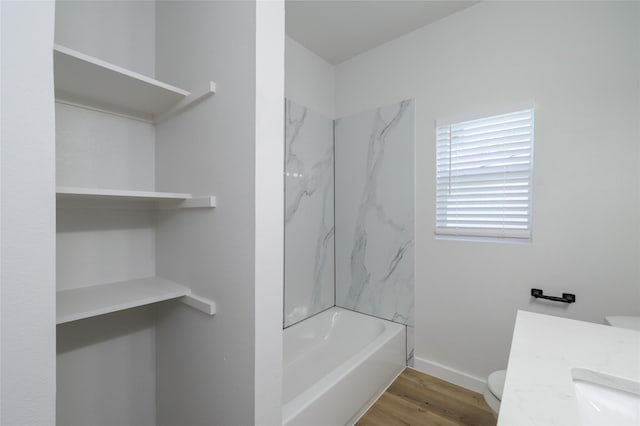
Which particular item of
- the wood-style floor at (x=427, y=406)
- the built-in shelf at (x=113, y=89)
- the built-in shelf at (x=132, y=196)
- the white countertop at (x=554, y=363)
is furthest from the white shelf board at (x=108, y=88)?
the wood-style floor at (x=427, y=406)

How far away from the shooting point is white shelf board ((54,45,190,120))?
101 centimetres

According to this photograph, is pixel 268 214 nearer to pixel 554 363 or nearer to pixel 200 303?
pixel 200 303

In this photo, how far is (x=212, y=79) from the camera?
4.02ft

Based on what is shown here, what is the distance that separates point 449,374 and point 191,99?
2.45 metres

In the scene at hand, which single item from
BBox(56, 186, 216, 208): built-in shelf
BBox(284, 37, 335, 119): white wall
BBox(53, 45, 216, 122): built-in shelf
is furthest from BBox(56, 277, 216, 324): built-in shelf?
BBox(284, 37, 335, 119): white wall

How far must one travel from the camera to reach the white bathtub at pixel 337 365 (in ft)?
4.74

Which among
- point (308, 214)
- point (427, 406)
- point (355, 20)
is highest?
point (355, 20)

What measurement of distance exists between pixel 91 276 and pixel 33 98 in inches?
37.6

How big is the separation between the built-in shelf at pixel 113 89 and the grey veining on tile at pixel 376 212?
1554 mm

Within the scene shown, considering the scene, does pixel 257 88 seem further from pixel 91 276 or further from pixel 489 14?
pixel 489 14

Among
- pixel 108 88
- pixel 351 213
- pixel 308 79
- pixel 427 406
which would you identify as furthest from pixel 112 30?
pixel 427 406

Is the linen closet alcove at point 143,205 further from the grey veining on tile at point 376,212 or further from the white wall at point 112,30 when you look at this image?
the grey veining on tile at point 376,212

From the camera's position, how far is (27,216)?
2.35 feet

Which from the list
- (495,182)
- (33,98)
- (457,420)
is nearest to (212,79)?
(33,98)
